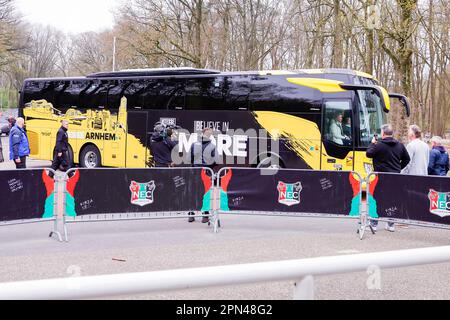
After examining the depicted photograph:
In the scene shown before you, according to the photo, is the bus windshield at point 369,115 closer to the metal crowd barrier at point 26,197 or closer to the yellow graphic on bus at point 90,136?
the yellow graphic on bus at point 90,136

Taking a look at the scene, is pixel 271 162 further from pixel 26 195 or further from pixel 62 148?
pixel 26 195

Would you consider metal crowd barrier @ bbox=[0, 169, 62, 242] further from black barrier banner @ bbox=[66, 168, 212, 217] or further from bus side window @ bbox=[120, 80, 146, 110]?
bus side window @ bbox=[120, 80, 146, 110]

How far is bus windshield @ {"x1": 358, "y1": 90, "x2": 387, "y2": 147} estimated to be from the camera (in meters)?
15.9

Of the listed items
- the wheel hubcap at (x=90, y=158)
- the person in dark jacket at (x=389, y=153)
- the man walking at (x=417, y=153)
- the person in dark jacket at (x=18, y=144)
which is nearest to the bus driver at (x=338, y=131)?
the man walking at (x=417, y=153)

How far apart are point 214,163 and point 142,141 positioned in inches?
343

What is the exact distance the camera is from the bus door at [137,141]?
65.8 feet

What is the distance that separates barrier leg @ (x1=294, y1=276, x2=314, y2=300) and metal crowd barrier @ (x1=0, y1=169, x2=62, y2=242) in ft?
24.6

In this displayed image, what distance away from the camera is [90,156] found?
2175 centimetres

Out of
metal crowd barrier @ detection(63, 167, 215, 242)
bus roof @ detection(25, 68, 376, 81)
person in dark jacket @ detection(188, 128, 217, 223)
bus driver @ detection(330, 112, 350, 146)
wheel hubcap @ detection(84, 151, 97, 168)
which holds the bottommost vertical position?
metal crowd barrier @ detection(63, 167, 215, 242)

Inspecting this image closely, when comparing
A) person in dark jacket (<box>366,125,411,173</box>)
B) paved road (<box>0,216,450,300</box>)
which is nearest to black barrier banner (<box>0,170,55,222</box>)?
paved road (<box>0,216,450,300</box>)

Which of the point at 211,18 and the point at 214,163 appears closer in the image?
the point at 214,163
